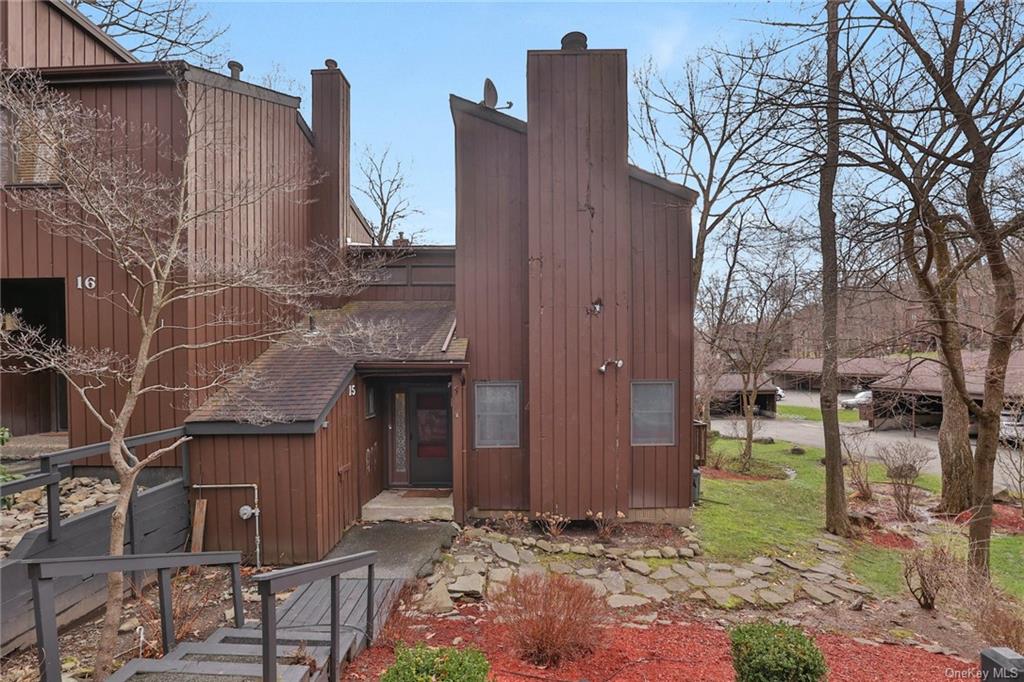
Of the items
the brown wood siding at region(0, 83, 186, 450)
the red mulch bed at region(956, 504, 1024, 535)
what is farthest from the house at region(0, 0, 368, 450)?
the red mulch bed at region(956, 504, 1024, 535)

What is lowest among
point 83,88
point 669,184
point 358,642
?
point 358,642

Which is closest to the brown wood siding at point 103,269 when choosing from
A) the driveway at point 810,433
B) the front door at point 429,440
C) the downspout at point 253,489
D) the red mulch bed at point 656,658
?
the downspout at point 253,489

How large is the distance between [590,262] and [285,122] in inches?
233

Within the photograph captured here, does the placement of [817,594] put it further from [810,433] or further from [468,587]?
[810,433]

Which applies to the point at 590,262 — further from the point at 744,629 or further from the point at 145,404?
the point at 145,404

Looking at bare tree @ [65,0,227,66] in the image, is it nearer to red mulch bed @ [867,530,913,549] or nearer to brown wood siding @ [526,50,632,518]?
brown wood siding @ [526,50,632,518]

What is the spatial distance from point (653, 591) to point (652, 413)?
2965 millimetres

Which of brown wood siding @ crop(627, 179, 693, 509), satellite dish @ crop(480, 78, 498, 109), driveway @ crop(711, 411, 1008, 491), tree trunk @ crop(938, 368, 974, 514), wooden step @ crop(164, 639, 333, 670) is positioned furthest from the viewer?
driveway @ crop(711, 411, 1008, 491)

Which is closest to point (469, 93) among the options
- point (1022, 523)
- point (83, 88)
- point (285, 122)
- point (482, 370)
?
point (285, 122)

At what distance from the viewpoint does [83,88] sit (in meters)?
6.76

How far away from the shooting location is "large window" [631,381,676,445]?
26.7ft

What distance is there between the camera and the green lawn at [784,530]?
268 inches

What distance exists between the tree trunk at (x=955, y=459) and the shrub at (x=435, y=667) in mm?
10843

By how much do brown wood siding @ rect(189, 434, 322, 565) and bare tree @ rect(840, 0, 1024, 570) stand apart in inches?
274
